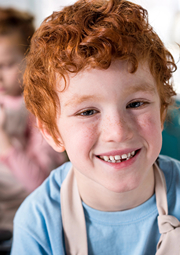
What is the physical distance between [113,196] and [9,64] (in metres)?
0.79

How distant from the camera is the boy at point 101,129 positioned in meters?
0.58

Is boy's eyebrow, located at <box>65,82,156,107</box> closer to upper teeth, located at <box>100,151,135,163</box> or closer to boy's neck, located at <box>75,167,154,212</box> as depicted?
upper teeth, located at <box>100,151,135,163</box>

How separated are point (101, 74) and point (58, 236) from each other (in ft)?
1.54

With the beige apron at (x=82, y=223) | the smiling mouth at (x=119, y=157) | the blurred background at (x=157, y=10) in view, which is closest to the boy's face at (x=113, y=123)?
the smiling mouth at (x=119, y=157)

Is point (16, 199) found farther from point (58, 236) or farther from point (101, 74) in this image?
point (101, 74)

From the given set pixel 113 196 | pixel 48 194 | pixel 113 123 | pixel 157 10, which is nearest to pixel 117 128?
pixel 113 123

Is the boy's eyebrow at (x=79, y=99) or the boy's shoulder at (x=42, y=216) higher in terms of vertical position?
the boy's eyebrow at (x=79, y=99)

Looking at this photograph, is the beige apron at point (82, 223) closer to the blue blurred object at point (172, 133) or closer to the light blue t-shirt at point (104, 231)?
the light blue t-shirt at point (104, 231)

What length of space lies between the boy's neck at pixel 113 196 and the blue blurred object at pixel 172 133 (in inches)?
11.4

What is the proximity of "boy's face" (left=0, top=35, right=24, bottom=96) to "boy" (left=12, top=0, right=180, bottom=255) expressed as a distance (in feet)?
1.32

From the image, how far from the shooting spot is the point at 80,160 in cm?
64

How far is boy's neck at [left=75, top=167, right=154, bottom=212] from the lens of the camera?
2.37 ft

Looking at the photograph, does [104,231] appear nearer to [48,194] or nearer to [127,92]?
[48,194]

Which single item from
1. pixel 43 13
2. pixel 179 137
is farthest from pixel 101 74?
pixel 43 13
